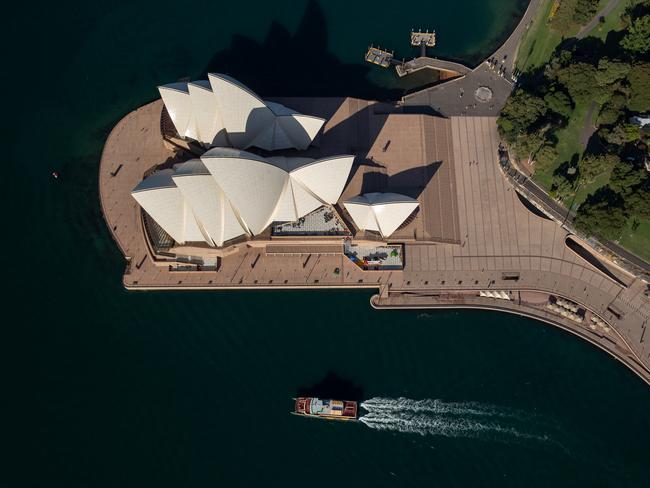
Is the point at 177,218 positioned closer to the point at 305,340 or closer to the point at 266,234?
the point at 266,234

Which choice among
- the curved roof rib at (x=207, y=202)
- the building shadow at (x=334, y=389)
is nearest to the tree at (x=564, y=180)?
the building shadow at (x=334, y=389)

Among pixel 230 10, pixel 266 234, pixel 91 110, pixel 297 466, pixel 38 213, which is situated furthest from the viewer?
pixel 230 10

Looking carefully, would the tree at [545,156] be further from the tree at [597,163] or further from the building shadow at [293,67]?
the building shadow at [293,67]

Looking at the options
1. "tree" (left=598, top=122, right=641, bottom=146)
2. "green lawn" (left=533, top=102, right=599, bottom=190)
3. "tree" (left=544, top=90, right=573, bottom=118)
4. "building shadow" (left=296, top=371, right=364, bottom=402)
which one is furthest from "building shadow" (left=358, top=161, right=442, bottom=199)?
"building shadow" (left=296, top=371, right=364, bottom=402)

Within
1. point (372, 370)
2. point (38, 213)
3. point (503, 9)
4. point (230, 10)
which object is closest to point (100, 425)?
point (38, 213)

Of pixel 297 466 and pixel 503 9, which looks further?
pixel 503 9

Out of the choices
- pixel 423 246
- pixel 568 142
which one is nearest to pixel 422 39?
pixel 568 142
